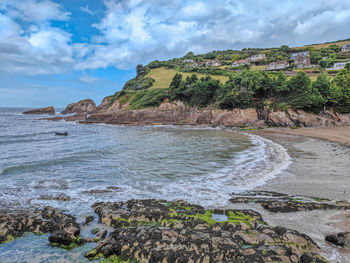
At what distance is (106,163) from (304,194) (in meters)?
13.8

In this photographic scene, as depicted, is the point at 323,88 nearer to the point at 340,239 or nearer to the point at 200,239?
the point at 340,239

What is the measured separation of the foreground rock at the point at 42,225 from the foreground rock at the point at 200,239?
113cm

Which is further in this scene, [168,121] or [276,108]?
[168,121]

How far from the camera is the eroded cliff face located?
44188 mm

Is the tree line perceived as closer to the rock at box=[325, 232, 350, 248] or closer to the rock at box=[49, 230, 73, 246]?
the rock at box=[325, 232, 350, 248]

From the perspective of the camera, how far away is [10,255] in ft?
19.4

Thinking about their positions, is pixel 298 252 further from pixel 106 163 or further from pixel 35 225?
pixel 106 163

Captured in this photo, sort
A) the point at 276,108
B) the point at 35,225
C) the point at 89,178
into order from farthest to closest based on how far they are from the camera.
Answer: the point at 276,108 < the point at 89,178 < the point at 35,225

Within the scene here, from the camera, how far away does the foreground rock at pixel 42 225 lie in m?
6.46

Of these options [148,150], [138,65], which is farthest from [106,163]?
[138,65]

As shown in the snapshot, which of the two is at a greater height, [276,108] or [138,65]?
[138,65]

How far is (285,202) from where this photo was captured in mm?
8734

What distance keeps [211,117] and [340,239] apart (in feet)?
160

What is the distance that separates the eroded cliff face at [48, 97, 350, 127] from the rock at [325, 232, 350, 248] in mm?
43157
